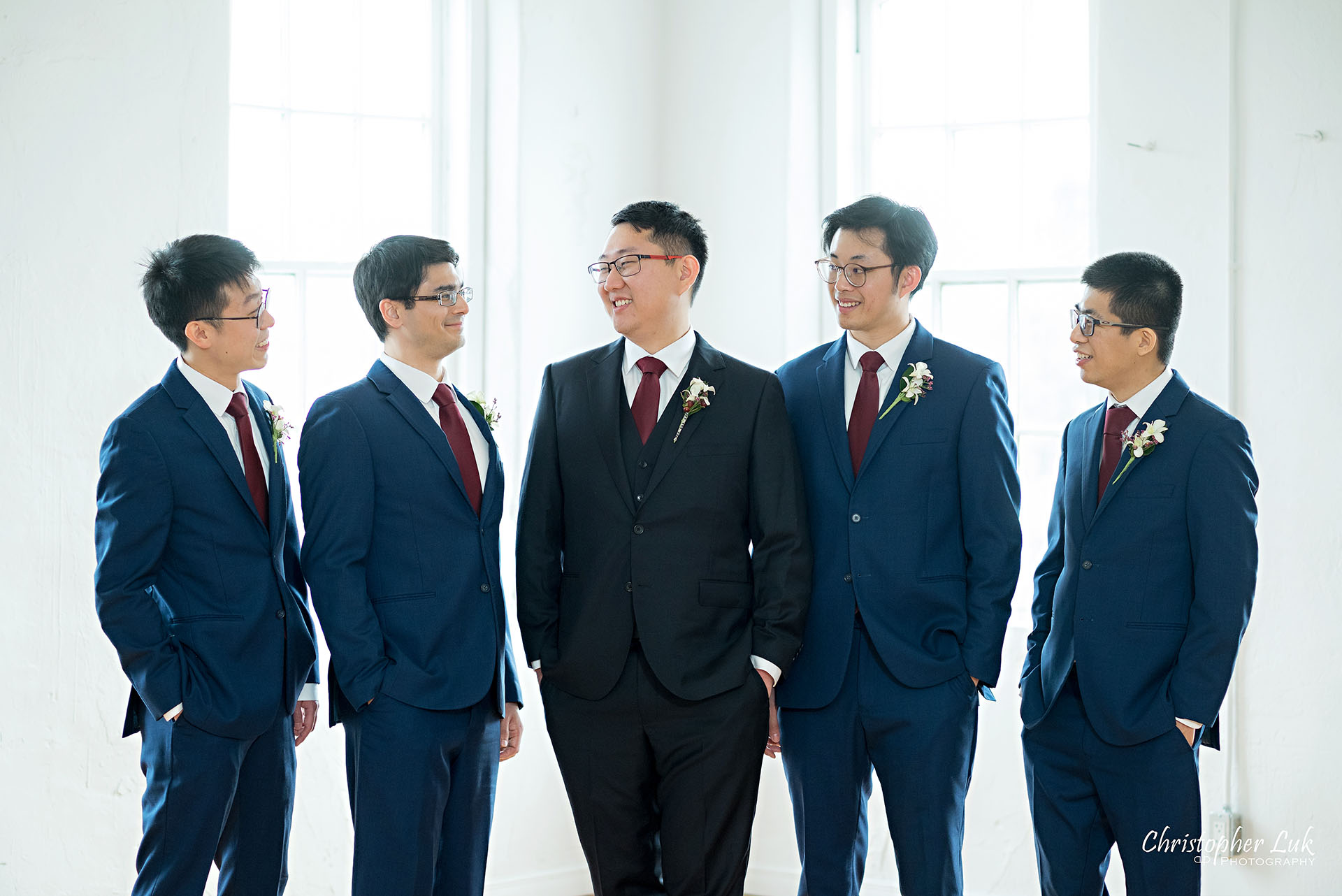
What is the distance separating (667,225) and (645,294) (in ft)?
0.58

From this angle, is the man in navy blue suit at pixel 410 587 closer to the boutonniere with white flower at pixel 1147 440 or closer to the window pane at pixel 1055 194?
the boutonniere with white flower at pixel 1147 440

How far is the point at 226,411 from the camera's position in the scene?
2465mm

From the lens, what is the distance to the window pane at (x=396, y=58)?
408 cm

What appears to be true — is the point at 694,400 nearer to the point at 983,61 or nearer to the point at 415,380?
the point at 415,380

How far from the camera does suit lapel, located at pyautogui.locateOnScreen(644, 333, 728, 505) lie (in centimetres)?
255

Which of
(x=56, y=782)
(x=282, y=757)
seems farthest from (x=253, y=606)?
(x=56, y=782)

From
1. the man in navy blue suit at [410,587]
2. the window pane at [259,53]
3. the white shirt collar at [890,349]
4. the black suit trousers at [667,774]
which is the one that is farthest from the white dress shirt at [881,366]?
the window pane at [259,53]

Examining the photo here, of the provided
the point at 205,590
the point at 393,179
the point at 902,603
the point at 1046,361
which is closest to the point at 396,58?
the point at 393,179

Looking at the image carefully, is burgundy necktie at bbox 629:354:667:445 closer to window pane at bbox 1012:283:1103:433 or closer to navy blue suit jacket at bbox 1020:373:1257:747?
navy blue suit jacket at bbox 1020:373:1257:747

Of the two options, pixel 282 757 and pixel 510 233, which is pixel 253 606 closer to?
pixel 282 757

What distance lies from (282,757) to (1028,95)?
10.8 feet

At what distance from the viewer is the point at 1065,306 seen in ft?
13.3

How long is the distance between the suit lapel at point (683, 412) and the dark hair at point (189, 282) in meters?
0.97

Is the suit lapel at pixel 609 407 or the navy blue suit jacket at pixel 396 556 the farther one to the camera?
the suit lapel at pixel 609 407
